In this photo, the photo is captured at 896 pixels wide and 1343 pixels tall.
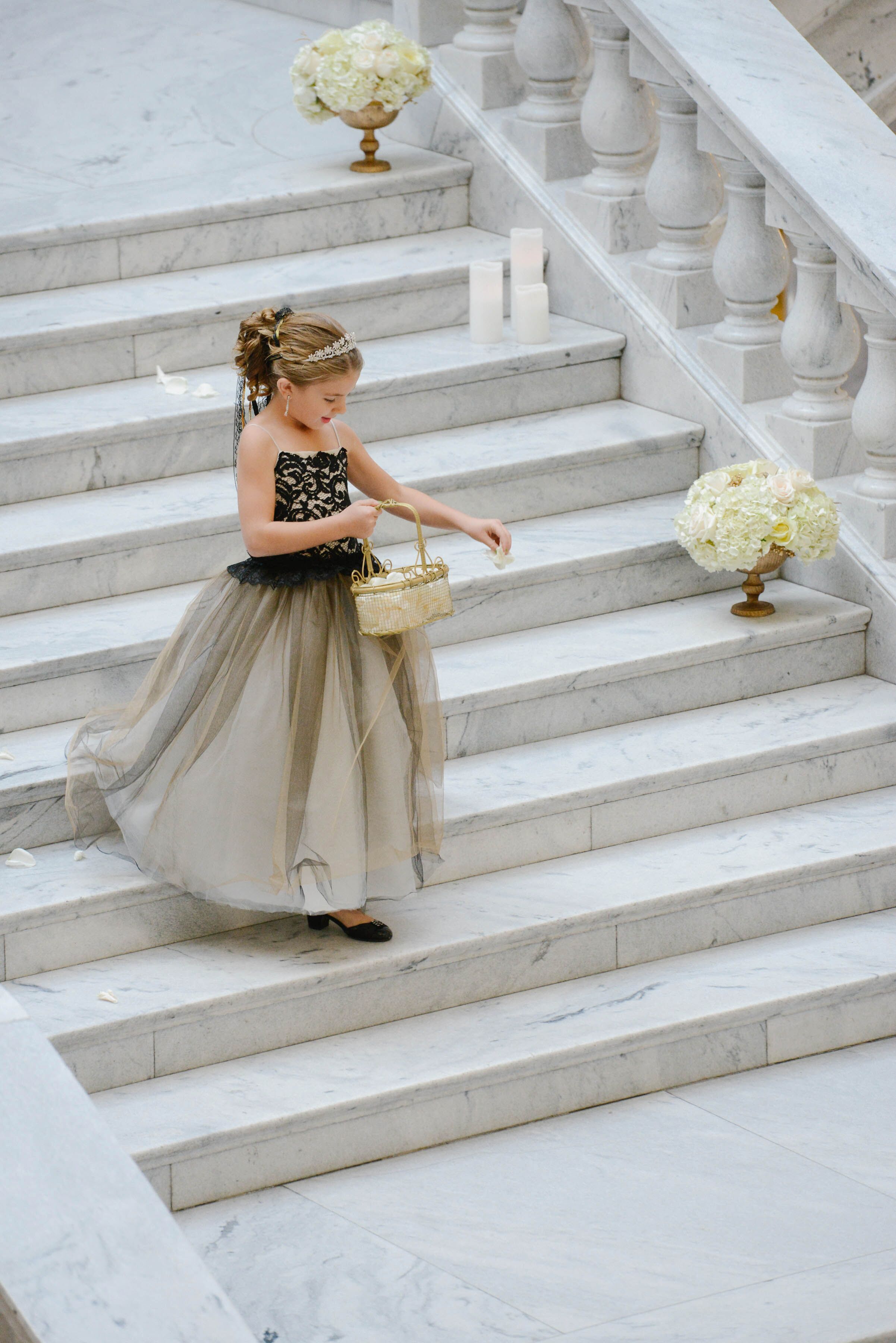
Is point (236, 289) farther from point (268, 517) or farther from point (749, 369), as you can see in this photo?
point (268, 517)

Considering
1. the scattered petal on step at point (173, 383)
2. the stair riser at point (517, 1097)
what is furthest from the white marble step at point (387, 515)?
the stair riser at point (517, 1097)

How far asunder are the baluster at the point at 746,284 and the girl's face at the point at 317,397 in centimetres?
154

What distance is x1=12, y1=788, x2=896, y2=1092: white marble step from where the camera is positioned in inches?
148

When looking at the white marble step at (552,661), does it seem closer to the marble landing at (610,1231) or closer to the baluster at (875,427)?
the baluster at (875,427)

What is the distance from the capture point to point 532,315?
17.5 ft

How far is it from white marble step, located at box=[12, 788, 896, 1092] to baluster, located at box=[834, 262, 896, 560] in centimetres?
71

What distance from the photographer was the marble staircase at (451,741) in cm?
379

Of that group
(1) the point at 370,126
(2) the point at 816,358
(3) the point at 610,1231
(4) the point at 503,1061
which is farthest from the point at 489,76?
(3) the point at 610,1231

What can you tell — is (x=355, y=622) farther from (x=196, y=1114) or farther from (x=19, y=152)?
(x=19, y=152)

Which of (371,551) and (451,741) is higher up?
(371,551)

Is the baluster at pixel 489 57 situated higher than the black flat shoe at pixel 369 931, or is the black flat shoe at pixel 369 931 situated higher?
the baluster at pixel 489 57

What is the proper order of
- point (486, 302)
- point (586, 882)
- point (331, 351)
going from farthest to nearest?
1. point (486, 302)
2. point (586, 882)
3. point (331, 351)

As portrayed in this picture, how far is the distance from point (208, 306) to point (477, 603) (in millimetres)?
1186

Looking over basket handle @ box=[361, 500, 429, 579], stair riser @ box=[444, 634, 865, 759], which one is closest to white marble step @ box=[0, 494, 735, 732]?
stair riser @ box=[444, 634, 865, 759]
